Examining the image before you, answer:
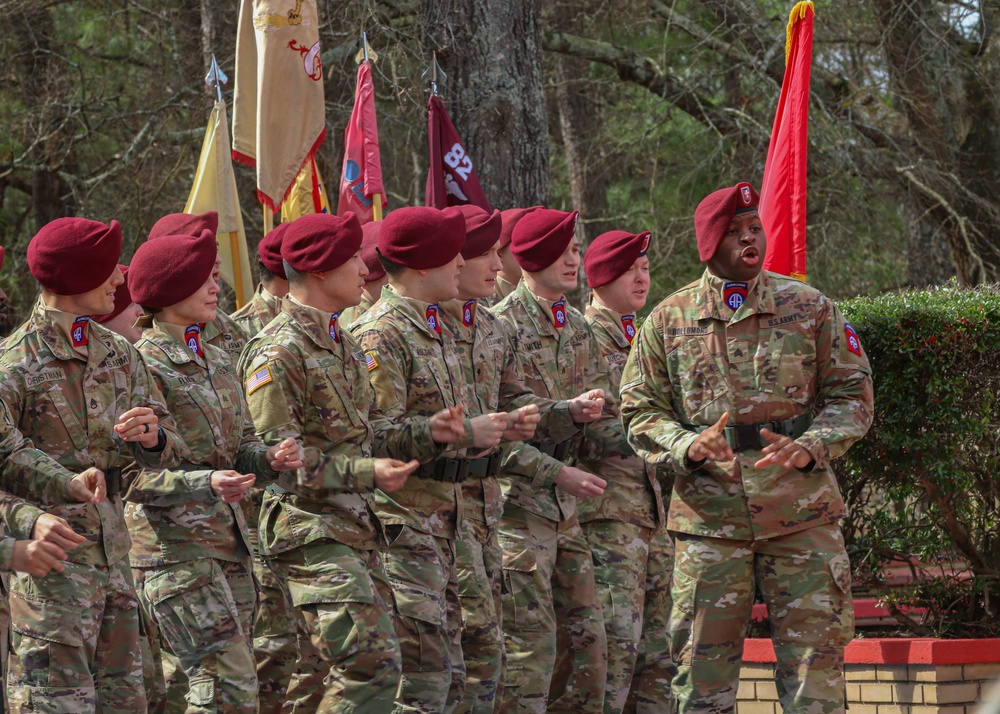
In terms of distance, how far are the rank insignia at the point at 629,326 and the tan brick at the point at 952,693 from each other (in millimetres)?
2330

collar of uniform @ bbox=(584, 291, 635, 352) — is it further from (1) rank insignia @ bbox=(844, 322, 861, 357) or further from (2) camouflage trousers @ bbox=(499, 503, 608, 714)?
(1) rank insignia @ bbox=(844, 322, 861, 357)

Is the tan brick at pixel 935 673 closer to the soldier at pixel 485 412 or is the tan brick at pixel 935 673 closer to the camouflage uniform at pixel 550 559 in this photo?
the camouflage uniform at pixel 550 559

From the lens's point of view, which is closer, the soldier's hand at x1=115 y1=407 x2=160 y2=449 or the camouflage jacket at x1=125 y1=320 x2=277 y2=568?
the soldier's hand at x1=115 y1=407 x2=160 y2=449

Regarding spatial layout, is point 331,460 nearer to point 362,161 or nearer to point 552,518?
point 552,518

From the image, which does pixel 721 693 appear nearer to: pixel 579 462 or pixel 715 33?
pixel 579 462

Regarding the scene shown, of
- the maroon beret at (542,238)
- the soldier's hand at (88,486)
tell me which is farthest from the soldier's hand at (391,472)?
the maroon beret at (542,238)

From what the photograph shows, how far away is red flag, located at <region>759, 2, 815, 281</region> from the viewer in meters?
9.05

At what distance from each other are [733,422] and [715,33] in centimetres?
866

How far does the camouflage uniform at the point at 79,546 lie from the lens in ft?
17.1

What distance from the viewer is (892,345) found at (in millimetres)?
7492

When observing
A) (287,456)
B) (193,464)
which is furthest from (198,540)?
(287,456)

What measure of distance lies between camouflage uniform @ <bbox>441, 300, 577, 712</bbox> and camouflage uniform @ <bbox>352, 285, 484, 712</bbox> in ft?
0.31

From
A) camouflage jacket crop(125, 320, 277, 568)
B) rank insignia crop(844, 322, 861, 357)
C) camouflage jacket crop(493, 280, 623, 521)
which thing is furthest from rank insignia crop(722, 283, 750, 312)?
camouflage jacket crop(125, 320, 277, 568)

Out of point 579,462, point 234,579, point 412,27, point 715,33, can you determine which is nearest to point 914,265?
point 715,33
